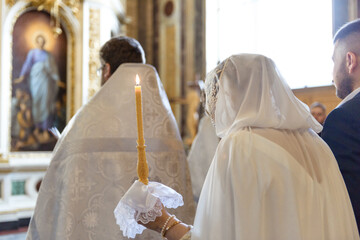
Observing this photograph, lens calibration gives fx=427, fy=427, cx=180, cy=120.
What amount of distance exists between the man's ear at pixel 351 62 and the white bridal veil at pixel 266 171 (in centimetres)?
73

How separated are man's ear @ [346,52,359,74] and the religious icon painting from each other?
20.8 feet

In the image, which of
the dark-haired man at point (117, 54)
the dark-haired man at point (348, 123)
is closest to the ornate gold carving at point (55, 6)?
the dark-haired man at point (117, 54)

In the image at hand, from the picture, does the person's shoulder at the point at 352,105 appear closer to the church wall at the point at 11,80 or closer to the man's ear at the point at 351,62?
the man's ear at the point at 351,62

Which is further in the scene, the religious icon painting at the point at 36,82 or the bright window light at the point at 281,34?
the bright window light at the point at 281,34

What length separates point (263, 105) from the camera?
1562mm

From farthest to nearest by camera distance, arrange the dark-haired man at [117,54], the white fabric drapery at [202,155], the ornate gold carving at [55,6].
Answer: the ornate gold carving at [55,6], the white fabric drapery at [202,155], the dark-haired man at [117,54]

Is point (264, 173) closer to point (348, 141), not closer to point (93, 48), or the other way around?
point (348, 141)

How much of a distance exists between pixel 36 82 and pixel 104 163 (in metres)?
5.93

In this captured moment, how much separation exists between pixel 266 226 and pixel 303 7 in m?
8.01

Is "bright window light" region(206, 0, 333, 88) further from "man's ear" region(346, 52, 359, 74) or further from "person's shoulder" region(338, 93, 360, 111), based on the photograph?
"person's shoulder" region(338, 93, 360, 111)

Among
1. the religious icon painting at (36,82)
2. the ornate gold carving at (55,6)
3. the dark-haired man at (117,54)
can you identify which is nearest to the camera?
the dark-haired man at (117,54)

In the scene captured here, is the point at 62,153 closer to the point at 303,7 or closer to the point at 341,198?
the point at 341,198

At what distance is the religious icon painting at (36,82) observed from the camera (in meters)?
7.48

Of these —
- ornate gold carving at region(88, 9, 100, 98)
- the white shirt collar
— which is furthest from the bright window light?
the white shirt collar
